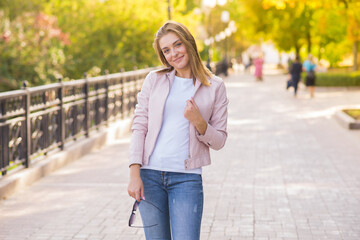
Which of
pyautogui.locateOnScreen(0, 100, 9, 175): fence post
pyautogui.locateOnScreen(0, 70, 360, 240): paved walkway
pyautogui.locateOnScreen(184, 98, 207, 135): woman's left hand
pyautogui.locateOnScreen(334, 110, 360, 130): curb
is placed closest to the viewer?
pyautogui.locateOnScreen(184, 98, 207, 135): woman's left hand

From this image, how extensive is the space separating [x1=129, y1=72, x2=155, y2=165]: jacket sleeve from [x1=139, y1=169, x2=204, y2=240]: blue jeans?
0.11 m

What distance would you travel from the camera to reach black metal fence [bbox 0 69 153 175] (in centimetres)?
762

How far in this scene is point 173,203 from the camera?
3305 mm

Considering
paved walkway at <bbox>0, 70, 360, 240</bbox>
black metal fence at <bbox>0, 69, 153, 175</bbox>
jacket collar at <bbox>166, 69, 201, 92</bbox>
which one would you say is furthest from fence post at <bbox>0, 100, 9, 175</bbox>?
jacket collar at <bbox>166, 69, 201, 92</bbox>

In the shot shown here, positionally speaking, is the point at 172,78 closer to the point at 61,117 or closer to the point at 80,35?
the point at 61,117

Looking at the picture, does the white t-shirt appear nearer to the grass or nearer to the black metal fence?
the black metal fence

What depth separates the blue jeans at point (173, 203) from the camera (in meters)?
3.28

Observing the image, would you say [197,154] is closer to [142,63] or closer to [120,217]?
[120,217]

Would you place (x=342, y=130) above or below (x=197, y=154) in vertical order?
below

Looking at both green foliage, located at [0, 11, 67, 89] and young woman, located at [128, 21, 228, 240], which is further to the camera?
green foliage, located at [0, 11, 67, 89]

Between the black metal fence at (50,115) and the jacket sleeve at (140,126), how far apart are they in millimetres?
4268

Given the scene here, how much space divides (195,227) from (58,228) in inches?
118

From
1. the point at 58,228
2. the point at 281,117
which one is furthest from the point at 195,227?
the point at 281,117

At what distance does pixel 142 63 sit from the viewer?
2675 centimetres
